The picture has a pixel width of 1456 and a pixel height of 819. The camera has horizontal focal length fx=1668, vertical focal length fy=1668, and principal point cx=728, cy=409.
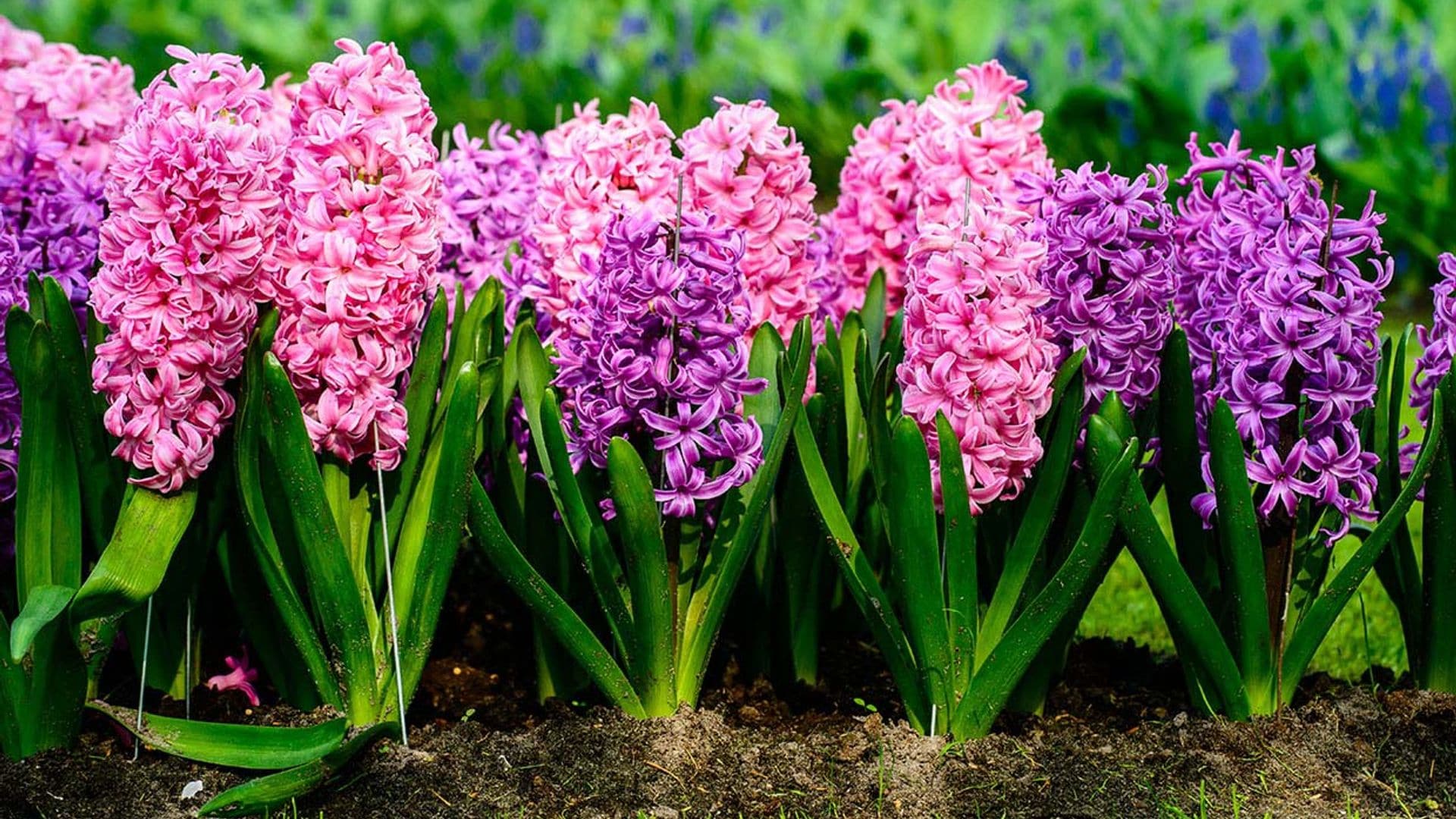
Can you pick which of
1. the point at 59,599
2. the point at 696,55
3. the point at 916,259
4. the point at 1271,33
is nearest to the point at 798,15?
the point at 696,55

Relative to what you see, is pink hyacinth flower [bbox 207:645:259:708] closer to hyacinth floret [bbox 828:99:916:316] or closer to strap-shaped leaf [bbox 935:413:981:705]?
strap-shaped leaf [bbox 935:413:981:705]

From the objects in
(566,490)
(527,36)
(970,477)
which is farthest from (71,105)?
(527,36)

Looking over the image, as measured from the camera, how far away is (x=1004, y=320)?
2508 mm

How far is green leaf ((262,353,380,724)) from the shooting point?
8.07 ft

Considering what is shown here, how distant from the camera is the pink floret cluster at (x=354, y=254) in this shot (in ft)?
8.33

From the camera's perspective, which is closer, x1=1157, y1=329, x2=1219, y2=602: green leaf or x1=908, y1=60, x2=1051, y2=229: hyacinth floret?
x1=1157, y1=329, x2=1219, y2=602: green leaf

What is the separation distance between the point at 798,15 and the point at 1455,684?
6192 millimetres

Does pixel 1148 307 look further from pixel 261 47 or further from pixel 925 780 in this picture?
pixel 261 47

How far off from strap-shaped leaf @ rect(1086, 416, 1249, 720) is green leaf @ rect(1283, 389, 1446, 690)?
12 cm

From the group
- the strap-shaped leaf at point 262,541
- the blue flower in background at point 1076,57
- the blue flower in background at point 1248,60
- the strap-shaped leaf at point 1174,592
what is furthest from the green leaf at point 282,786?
the blue flower in background at point 1076,57

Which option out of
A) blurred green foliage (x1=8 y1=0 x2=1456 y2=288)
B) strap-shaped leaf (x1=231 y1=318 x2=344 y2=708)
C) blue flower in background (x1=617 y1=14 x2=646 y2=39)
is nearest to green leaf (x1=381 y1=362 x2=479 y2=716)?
strap-shaped leaf (x1=231 y1=318 x2=344 y2=708)

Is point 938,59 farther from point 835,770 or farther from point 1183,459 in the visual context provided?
point 835,770

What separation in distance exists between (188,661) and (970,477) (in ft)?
4.31

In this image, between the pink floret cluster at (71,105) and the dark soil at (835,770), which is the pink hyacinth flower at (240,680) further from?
the pink floret cluster at (71,105)
